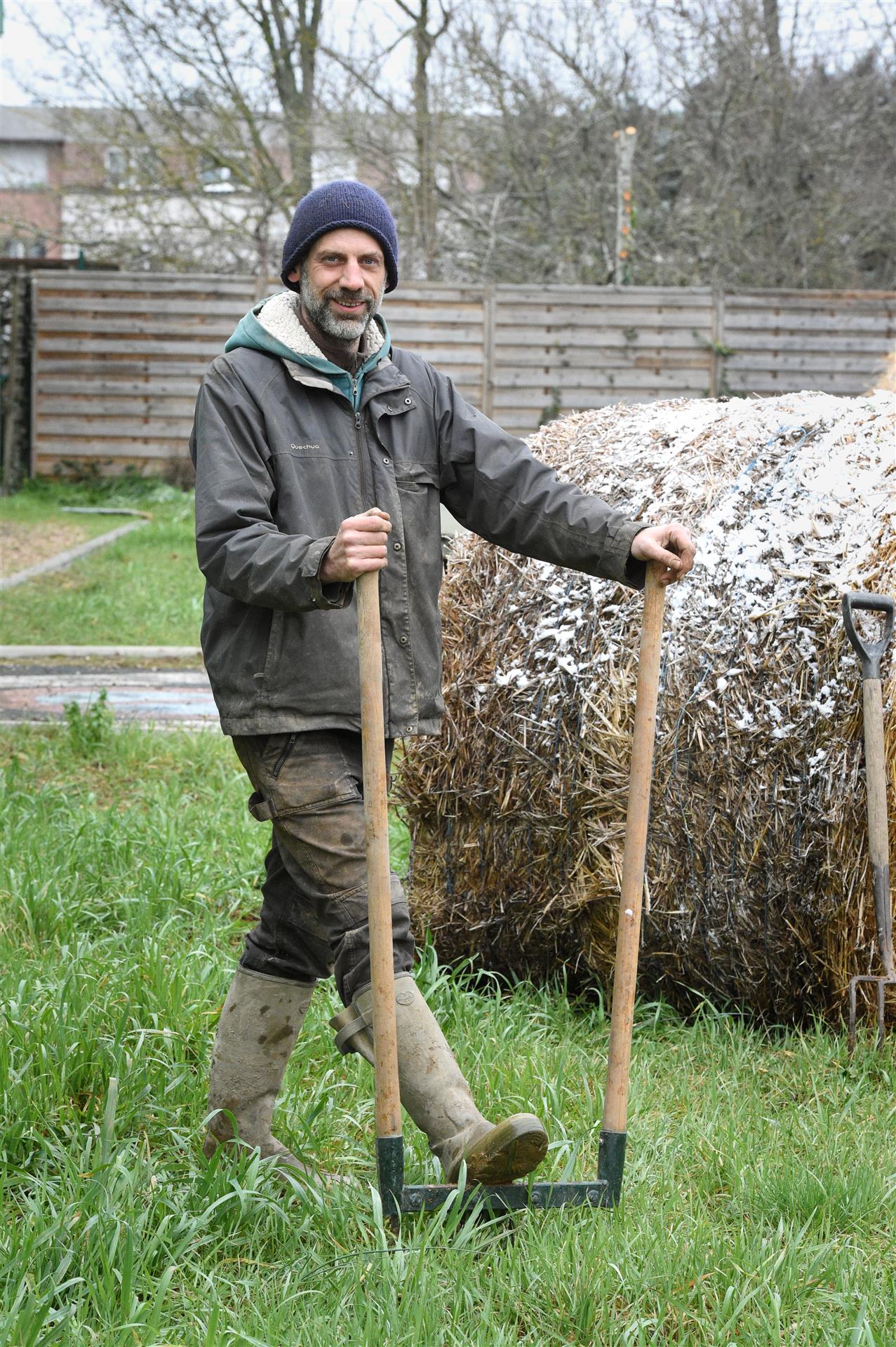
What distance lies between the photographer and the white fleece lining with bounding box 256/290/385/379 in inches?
121

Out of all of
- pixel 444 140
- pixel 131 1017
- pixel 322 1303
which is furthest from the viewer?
pixel 444 140

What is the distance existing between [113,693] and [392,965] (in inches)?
211

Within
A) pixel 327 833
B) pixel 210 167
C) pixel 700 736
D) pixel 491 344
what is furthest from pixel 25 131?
pixel 327 833

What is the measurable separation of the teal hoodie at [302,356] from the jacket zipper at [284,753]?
72 centimetres

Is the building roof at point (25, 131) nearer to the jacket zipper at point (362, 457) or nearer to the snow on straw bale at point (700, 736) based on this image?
the snow on straw bale at point (700, 736)

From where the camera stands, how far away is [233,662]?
2.99 m

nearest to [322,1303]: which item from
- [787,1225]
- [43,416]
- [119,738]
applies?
[787,1225]

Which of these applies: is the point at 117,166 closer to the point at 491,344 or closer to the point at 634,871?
the point at 491,344

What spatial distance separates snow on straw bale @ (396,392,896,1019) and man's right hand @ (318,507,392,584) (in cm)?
144

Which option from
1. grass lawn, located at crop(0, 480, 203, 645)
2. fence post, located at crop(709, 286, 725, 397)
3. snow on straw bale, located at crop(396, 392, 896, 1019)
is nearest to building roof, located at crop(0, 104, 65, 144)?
fence post, located at crop(709, 286, 725, 397)

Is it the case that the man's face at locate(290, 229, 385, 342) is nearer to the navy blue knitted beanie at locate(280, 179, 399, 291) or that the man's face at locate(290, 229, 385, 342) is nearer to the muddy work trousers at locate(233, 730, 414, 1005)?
the navy blue knitted beanie at locate(280, 179, 399, 291)

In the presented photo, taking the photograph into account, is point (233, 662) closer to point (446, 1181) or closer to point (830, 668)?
point (446, 1181)

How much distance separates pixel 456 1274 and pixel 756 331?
50.5 ft

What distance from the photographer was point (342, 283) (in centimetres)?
309
